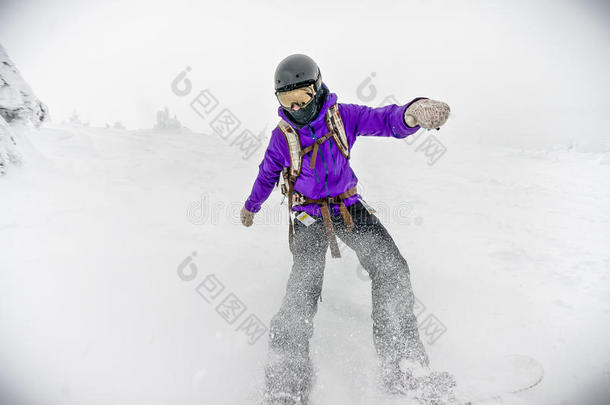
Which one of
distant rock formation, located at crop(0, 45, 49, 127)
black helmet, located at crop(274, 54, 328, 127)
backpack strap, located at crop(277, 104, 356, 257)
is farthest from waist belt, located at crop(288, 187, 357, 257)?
distant rock formation, located at crop(0, 45, 49, 127)

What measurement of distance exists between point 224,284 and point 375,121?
282cm

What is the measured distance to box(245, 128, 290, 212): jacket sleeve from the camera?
302cm

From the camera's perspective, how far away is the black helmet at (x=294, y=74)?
266 cm

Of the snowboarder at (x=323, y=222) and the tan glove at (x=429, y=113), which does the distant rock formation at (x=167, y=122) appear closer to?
the snowboarder at (x=323, y=222)

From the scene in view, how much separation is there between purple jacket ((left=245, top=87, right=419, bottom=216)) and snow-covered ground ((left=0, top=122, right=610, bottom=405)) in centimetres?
153

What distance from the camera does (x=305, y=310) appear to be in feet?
8.36

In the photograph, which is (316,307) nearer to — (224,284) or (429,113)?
(224,284)

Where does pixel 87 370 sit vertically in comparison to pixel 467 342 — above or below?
below

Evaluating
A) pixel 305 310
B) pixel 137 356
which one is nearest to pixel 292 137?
pixel 305 310

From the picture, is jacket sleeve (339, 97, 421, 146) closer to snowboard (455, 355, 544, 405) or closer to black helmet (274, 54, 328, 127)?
black helmet (274, 54, 328, 127)

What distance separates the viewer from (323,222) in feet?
10.2

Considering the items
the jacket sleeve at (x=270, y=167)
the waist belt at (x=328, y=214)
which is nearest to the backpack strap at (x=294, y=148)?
the jacket sleeve at (x=270, y=167)

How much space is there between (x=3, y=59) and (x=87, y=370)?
6.40 meters

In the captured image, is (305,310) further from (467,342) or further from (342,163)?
(467,342)
